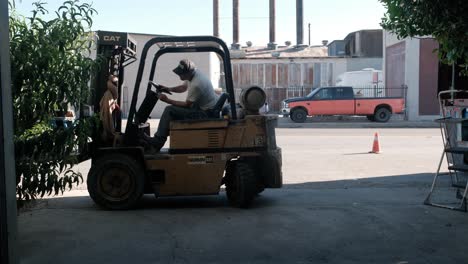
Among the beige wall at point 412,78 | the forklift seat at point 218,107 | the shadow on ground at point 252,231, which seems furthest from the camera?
the beige wall at point 412,78

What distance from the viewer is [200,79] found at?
8352 mm

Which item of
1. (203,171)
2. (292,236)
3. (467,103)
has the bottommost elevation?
(292,236)

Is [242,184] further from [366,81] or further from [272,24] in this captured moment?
[272,24]

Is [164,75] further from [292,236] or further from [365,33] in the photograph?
[292,236]

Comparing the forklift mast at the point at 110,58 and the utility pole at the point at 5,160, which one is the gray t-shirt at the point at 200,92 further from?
the utility pole at the point at 5,160

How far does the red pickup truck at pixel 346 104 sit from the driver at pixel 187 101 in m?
23.9

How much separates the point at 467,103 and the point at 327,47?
5334cm

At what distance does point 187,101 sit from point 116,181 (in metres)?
1.56

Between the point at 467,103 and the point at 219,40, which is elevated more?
the point at 219,40

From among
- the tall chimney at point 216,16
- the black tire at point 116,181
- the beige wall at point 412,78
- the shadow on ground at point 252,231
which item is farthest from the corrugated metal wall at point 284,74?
the black tire at point 116,181

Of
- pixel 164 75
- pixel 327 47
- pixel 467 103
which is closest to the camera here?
pixel 467 103

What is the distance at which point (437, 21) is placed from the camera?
5793mm

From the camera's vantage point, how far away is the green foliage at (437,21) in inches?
221

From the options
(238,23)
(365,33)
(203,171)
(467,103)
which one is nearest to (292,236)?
(203,171)
